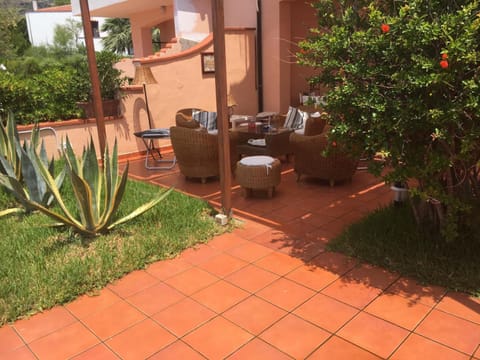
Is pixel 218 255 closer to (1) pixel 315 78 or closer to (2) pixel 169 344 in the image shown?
(2) pixel 169 344

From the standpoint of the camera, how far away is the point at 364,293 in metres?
2.91

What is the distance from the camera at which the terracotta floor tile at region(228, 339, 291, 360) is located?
2311 millimetres

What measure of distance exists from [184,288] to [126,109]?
5.37 m

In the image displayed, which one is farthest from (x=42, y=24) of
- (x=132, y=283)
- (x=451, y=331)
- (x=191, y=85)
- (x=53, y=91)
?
(x=451, y=331)

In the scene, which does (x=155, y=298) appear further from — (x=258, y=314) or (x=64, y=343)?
(x=258, y=314)

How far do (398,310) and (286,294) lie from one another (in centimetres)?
76

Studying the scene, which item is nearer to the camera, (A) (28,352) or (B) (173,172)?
(A) (28,352)

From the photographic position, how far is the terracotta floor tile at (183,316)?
2617 millimetres

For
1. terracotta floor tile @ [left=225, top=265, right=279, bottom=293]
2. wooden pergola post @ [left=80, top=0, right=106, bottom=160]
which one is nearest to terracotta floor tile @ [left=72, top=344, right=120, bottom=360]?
terracotta floor tile @ [left=225, top=265, right=279, bottom=293]

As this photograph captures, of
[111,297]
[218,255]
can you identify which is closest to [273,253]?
[218,255]

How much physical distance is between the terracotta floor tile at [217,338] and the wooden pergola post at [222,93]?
177cm

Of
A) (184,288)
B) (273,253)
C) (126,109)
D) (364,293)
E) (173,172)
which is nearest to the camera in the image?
(364,293)

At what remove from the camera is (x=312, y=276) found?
10.5 ft

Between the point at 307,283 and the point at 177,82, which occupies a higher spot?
the point at 177,82
